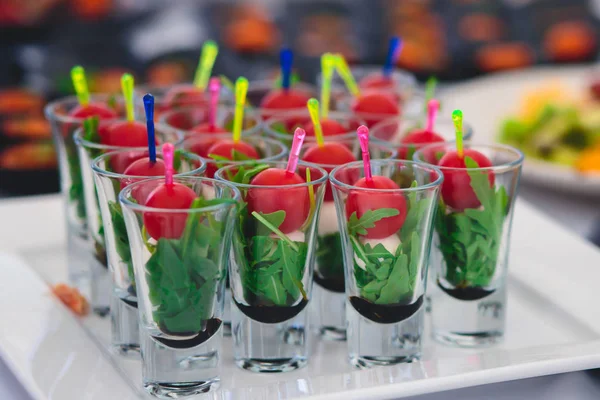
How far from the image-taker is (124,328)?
1354 millimetres

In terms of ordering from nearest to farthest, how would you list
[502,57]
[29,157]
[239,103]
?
[239,103] → [29,157] → [502,57]

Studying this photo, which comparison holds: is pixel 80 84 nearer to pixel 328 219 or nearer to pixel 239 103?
pixel 239 103

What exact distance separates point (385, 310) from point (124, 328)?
1.23ft

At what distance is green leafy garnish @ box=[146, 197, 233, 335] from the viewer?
1101 millimetres

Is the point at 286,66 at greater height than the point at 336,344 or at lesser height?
greater

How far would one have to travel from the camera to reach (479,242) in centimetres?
132

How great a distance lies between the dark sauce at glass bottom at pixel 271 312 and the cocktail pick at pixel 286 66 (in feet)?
1.70

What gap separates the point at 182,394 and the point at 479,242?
453 millimetres

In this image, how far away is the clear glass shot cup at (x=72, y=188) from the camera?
5.00 ft

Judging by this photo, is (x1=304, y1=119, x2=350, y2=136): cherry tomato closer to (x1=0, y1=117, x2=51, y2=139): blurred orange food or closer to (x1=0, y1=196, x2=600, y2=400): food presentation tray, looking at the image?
(x1=0, y1=196, x2=600, y2=400): food presentation tray

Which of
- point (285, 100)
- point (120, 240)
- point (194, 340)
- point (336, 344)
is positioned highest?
point (285, 100)

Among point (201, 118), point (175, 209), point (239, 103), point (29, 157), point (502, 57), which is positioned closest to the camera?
point (175, 209)

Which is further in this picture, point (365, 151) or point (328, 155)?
point (328, 155)

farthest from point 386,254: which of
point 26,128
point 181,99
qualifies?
point 26,128
